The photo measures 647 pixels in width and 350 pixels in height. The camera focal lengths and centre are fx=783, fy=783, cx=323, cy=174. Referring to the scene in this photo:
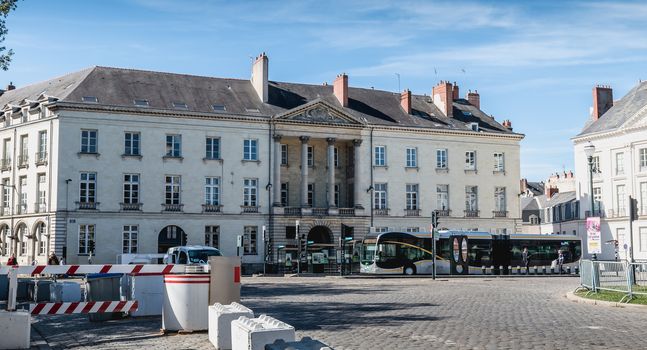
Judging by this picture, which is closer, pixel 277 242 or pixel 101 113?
A: pixel 101 113

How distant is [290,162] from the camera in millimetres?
59656

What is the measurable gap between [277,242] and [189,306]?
4238cm

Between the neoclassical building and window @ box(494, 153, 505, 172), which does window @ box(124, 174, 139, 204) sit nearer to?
the neoclassical building

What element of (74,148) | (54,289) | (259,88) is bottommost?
(54,289)

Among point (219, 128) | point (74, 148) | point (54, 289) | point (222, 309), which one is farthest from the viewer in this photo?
point (219, 128)

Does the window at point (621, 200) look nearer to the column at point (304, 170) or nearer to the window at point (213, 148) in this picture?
the column at point (304, 170)

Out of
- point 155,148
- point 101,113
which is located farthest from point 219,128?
point 101,113

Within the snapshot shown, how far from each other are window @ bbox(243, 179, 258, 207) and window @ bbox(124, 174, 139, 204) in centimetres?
772

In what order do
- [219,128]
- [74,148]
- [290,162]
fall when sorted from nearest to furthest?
[74,148] < [219,128] < [290,162]

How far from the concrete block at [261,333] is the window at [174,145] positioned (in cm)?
4552

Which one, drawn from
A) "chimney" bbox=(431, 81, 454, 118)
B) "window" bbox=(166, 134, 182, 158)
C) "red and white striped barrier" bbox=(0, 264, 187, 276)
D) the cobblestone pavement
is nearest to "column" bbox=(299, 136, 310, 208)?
"window" bbox=(166, 134, 182, 158)

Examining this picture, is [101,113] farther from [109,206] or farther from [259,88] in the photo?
[259,88]

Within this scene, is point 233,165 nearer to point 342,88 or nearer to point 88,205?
point 88,205

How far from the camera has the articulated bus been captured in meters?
49.4
